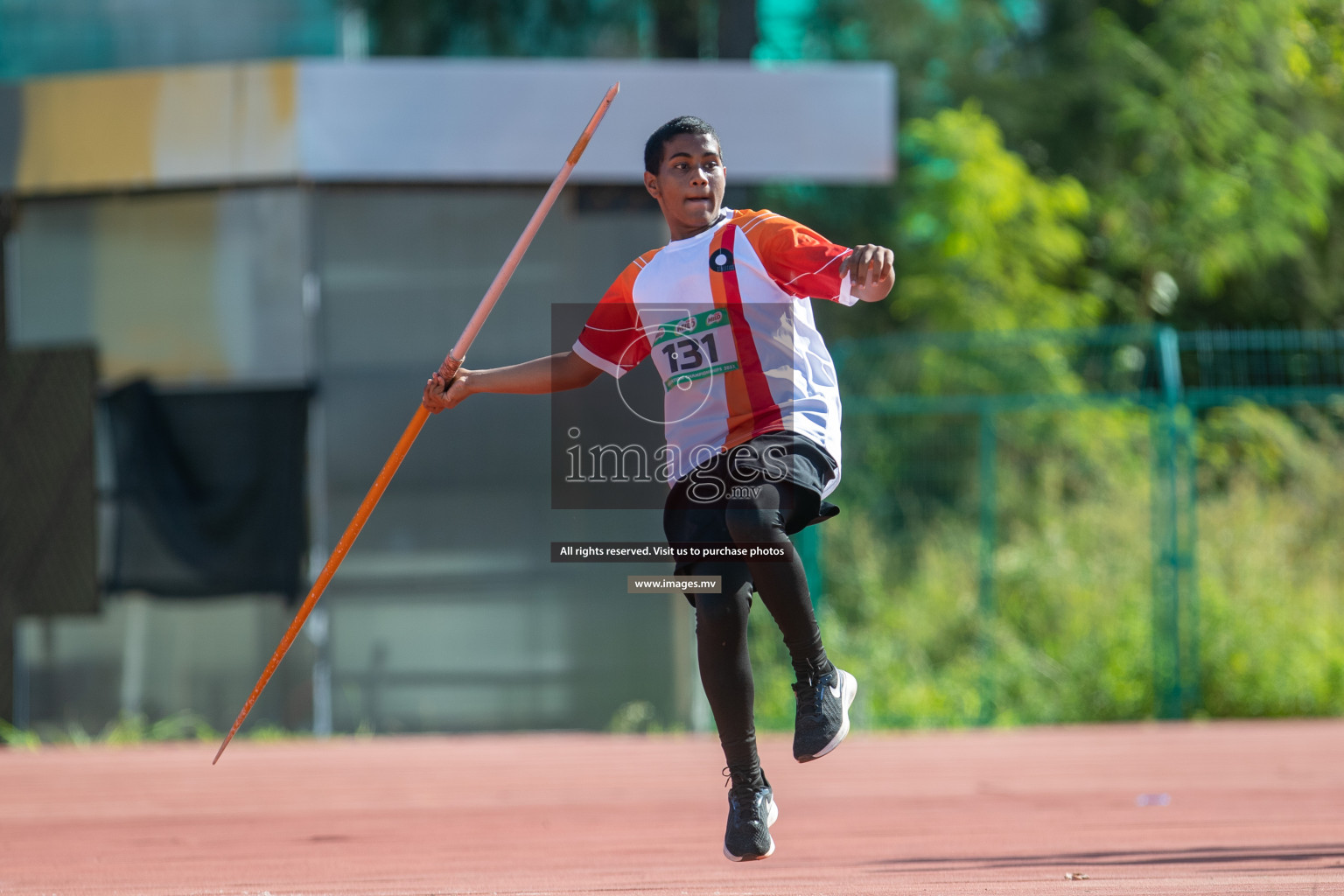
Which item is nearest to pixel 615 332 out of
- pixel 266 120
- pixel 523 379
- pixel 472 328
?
pixel 523 379

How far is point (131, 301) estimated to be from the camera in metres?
9.48

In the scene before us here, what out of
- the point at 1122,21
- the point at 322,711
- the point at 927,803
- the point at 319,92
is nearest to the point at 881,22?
the point at 1122,21

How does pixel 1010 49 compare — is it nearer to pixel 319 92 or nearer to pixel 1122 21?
pixel 1122 21

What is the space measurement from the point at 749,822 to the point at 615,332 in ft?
4.27

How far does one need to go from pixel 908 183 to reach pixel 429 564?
901cm

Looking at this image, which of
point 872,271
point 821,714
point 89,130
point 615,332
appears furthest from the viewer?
point 89,130

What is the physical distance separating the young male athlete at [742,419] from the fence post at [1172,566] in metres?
6.46

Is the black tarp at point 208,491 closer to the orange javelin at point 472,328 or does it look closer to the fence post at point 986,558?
the fence post at point 986,558

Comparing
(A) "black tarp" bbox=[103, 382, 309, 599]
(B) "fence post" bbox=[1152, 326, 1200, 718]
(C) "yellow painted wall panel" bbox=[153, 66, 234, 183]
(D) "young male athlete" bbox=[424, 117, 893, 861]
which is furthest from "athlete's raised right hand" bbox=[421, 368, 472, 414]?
(B) "fence post" bbox=[1152, 326, 1200, 718]

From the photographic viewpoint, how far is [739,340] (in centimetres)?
393

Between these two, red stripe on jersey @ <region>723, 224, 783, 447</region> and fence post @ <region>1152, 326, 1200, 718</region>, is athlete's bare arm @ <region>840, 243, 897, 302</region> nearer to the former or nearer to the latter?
red stripe on jersey @ <region>723, 224, 783, 447</region>

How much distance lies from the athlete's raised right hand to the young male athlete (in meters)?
0.52

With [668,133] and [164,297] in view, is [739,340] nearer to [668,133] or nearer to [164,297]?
A: [668,133]

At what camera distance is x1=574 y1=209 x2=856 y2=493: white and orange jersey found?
3.92 meters
